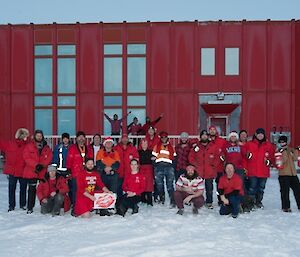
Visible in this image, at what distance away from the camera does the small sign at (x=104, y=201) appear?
27.7 ft

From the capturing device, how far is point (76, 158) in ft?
29.4

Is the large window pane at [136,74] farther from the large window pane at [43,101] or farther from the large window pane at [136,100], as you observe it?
the large window pane at [43,101]

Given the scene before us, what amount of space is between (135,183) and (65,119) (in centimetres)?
1019

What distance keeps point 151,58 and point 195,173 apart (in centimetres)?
1011

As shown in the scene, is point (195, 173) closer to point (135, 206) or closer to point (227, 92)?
point (135, 206)

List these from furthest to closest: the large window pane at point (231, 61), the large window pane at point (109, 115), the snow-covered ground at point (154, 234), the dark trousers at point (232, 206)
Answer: the large window pane at point (109, 115) < the large window pane at point (231, 61) < the dark trousers at point (232, 206) < the snow-covered ground at point (154, 234)

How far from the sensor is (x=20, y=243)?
6.46 m

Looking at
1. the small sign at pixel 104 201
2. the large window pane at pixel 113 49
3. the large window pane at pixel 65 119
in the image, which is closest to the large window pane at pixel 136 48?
the large window pane at pixel 113 49

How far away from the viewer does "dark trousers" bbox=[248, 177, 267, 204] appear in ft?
30.6

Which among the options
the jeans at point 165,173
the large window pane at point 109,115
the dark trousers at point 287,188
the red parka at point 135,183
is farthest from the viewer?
the large window pane at point 109,115

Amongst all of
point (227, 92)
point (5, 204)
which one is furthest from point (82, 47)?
point (5, 204)

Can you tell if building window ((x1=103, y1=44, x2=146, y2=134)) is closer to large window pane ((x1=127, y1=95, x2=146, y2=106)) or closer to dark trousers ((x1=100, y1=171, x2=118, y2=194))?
large window pane ((x1=127, y1=95, x2=146, y2=106))

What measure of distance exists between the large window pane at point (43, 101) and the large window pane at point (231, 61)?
24.1 ft

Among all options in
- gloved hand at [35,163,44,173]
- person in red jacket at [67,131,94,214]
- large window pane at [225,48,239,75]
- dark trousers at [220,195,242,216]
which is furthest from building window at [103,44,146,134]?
dark trousers at [220,195,242,216]
